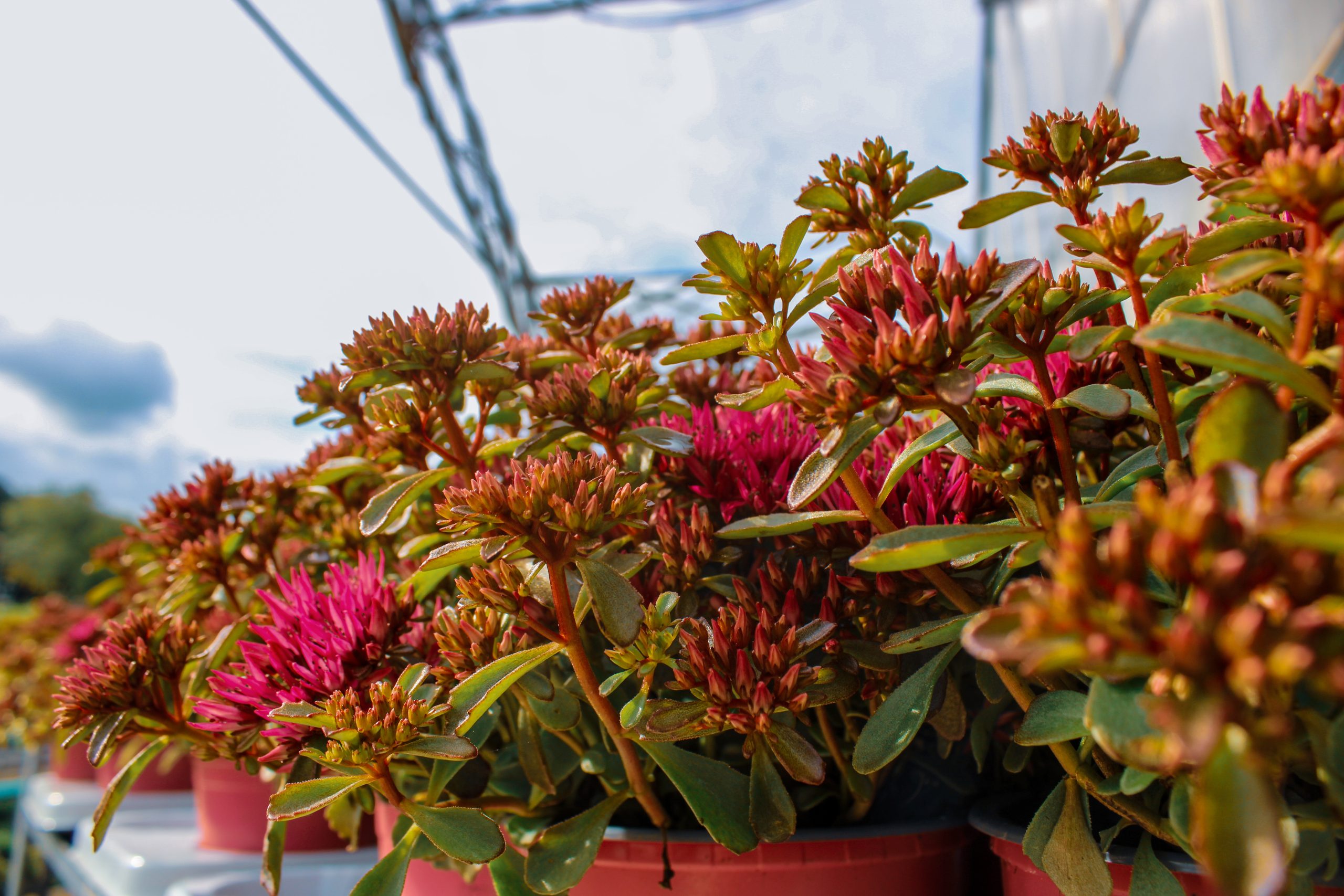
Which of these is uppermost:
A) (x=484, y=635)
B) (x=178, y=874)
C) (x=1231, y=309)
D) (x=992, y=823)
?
(x=1231, y=309)

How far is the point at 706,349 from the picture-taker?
15.5 inches

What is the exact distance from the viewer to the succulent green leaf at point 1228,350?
228mm

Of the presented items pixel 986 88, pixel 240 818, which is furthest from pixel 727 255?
pixel 986 88

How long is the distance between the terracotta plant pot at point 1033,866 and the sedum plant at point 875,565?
15 mm

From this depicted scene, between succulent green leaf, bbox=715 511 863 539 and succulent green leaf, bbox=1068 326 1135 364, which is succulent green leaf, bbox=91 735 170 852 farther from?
succulent green leaf, bbox=1068 326 1135 364

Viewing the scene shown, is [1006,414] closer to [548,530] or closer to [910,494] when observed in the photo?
[910,494]

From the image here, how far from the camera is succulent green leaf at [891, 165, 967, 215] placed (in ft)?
1.47

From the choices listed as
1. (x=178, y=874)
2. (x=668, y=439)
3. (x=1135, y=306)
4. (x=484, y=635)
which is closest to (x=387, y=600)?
(x=484, y=635)

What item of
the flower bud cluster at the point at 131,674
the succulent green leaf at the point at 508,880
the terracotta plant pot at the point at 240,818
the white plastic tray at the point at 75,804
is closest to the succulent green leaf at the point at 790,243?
the succulent green leaf at the point at 508,880

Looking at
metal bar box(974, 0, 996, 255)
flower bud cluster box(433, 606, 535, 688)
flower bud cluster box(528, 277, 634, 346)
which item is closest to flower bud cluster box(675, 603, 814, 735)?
flower bud cluster box(433, 606, 535, 688)

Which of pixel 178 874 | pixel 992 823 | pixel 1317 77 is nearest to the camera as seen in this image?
pixel 1317 77

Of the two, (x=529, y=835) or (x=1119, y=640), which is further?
(x=529, y=835)

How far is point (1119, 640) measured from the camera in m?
0.18

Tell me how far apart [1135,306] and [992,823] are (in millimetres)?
248
